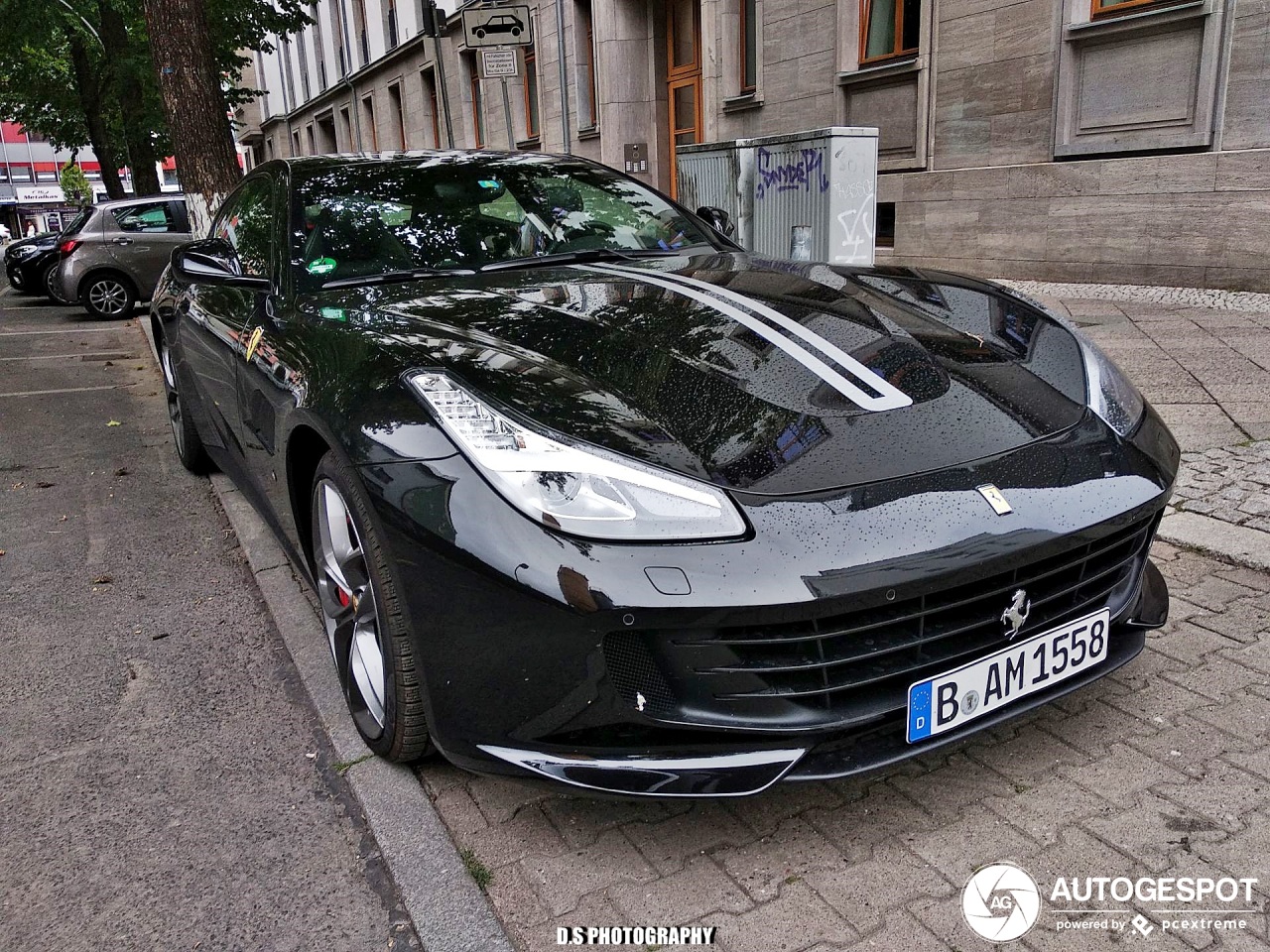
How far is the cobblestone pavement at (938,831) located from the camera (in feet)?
6.29

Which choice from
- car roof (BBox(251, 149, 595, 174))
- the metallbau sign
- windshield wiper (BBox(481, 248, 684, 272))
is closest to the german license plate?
windshield wiper (BBox(481, 248, 684, 272))

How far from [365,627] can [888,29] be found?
33.8 ft

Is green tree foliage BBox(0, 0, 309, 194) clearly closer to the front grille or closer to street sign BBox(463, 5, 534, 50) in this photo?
street sign BBox(463, 5, 534, 50)

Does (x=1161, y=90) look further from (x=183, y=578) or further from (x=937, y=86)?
(x=183, y=578)

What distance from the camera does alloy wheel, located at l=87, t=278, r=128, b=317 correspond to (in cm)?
1370

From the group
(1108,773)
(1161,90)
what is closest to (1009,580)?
(1108,773)

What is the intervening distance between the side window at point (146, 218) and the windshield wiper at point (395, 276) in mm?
12215

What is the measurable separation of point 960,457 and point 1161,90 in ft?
25.2

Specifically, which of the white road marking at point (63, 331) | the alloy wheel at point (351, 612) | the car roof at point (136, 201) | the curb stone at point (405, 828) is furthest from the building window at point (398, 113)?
the alloy wheel at point (351, 612)

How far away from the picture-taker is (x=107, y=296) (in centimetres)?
1382

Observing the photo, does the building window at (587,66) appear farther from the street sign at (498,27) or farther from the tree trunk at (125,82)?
the street sign at (498,27)

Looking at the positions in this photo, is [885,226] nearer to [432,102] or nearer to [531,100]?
[531,100]

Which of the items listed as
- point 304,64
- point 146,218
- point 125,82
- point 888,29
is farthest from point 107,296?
point 304,64

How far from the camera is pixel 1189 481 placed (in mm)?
4098
